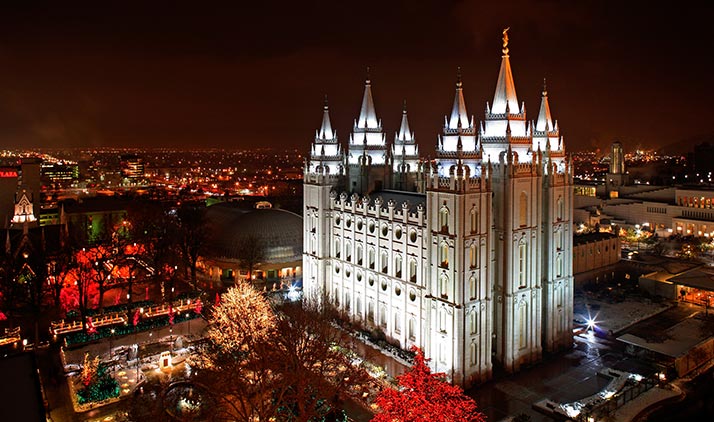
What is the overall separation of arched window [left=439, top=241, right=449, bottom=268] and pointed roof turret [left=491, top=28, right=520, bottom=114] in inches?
486

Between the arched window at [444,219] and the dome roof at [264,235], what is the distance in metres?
34.5

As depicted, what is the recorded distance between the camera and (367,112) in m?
60.8

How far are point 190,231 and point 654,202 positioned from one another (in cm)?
8487

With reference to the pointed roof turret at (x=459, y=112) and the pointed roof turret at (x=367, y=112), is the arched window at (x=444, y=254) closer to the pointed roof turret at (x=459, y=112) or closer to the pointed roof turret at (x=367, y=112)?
the pointed roof turret at (x=459, y=112)

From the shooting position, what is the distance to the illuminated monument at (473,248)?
41.2m

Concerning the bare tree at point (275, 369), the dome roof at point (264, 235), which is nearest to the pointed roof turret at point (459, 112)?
the bare tree at point (275, 369)

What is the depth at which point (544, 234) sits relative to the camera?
47.8 meters

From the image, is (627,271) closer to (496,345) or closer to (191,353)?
(496,345)

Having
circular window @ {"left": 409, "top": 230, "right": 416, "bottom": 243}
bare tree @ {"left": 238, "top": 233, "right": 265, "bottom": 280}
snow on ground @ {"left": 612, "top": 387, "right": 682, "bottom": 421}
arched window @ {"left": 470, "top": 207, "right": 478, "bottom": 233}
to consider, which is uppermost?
arched window @ {"left": 470, "top": 207, "right": 478, "bottom": 233}

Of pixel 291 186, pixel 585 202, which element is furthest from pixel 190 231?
pixel 291 186

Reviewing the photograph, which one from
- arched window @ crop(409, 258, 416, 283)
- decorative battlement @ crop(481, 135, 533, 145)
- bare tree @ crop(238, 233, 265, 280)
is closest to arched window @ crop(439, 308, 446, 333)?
arched window @ crop(409, 258, 416, 283)

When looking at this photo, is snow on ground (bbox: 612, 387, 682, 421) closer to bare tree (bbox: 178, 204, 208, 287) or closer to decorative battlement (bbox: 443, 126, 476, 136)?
decorative battlement (bbox: 443, 126, 476, 136)

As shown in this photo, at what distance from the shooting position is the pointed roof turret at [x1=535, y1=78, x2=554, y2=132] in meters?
48.5

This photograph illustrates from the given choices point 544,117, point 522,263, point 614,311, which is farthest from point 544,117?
point 614,311
